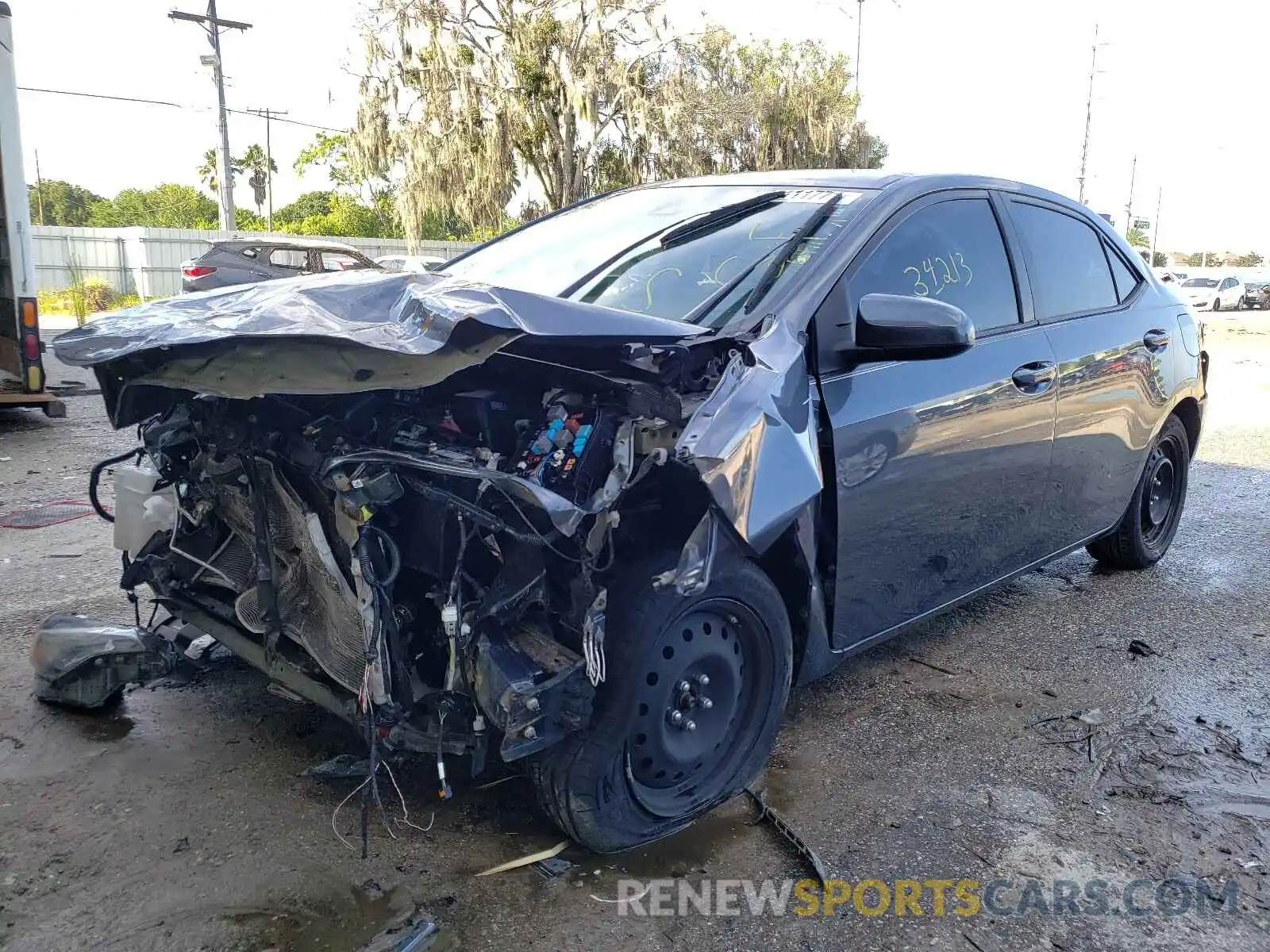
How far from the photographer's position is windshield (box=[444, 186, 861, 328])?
10.2 ft

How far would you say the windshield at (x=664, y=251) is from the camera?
122 inches

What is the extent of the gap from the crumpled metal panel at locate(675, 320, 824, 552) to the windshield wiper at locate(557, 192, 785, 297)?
3.00 feet

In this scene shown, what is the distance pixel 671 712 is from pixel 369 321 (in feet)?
4.14

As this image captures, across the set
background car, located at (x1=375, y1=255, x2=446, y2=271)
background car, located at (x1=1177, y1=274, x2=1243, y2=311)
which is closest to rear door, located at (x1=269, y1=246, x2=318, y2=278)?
background car, located at (x1=375, y1=255, x2=446, y2=271)

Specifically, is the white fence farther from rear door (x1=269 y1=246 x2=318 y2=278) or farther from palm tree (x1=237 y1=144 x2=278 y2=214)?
palm tree (x1=237 y1=144 x2=278 y2=214)

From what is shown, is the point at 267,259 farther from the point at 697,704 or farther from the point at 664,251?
the point at 697,704

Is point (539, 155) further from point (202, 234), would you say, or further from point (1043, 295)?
point (1043, 295)

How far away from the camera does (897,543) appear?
10.5ft

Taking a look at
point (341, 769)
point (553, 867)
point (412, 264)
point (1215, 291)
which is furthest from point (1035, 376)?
point (1215, 291)

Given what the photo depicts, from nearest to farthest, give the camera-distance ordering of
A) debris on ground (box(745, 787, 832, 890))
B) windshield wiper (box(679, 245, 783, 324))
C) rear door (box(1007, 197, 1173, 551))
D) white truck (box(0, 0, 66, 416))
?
debris on ground (box(745, 787, 832, 890)), windshield wiper (box(679, 245, 783, 324)), rear door (box(1007, 197, 1173, 551)), white truck (box(0, 0, 66, 416))

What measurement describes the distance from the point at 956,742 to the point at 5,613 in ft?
12.6

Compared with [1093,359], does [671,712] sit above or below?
below

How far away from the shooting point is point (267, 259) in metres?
17.0

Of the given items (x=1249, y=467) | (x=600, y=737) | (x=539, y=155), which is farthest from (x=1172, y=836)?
(x=539, y=155)
